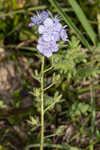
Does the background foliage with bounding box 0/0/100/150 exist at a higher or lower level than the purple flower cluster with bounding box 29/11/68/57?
lower

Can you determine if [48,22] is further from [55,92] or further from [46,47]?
[55,92]

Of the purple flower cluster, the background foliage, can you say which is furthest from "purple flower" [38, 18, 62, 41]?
the background foliage

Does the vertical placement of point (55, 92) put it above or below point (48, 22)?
below

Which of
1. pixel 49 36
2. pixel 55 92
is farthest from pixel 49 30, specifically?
pixel 55 92

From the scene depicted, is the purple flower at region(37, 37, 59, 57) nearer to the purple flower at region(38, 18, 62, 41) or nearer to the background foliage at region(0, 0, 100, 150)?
the purple flower at region(38, 18, 62, 41)

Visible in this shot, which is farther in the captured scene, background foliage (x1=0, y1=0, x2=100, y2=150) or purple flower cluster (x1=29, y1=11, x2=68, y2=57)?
background foliage (x1=0, y1=0, x2=100, y2=150)

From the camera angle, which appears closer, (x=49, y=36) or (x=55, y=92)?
(x=49, y=36)
